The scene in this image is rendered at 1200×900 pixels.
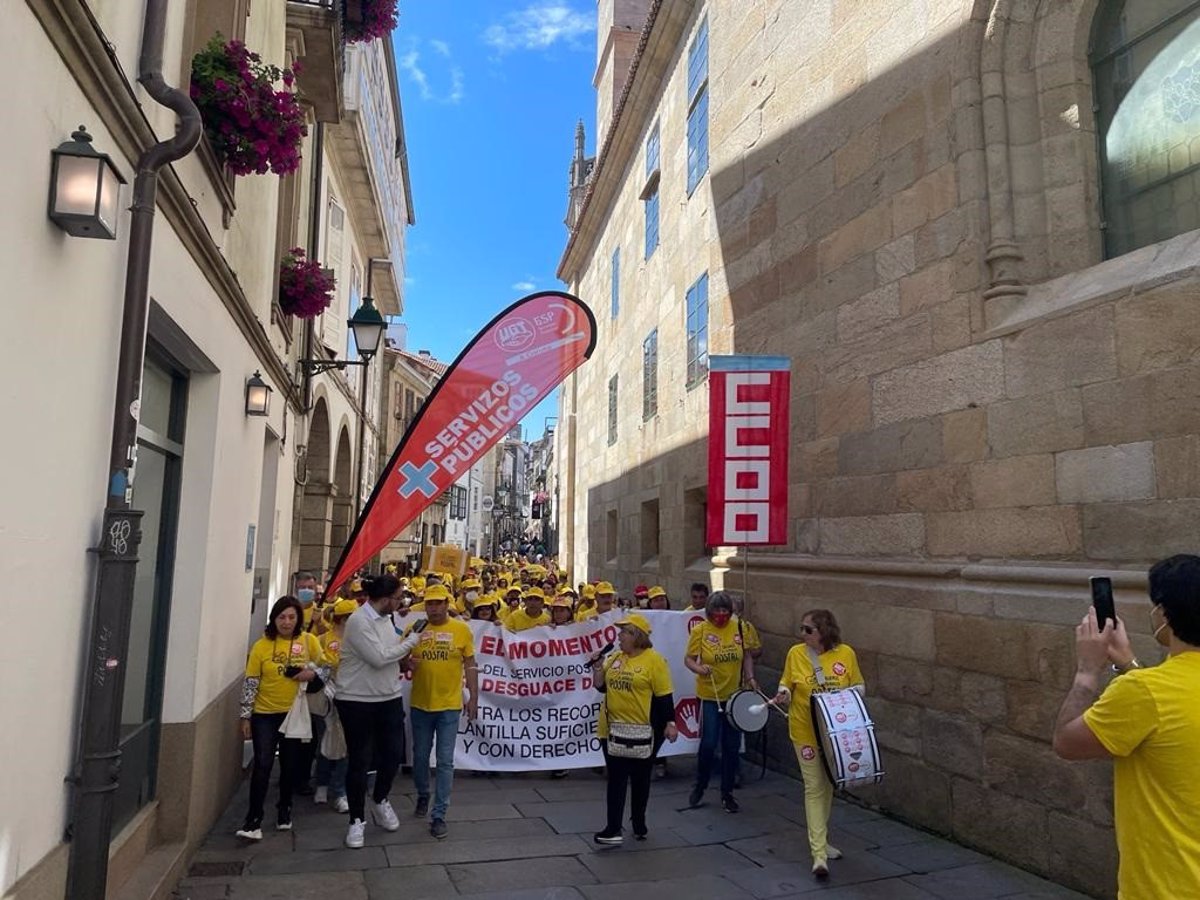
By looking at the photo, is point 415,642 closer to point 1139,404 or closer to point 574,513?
point 1139,404

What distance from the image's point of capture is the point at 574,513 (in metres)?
23.1

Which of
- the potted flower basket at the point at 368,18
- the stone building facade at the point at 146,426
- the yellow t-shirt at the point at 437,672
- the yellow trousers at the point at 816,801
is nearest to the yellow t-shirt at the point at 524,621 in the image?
the yellow t-shirt at the point at 437,672

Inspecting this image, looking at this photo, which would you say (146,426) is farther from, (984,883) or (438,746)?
(984,883)

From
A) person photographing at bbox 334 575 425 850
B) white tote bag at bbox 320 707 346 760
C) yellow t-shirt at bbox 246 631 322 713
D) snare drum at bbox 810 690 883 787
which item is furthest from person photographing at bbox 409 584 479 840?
snare drum at bbox 810 690 883 787

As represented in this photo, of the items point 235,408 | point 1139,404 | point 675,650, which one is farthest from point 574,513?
point 1139,404

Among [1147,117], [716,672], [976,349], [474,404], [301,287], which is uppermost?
[1147,117]

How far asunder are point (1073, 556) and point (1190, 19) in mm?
3376

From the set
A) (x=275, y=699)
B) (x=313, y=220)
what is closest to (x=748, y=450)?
(x=275, y=699)

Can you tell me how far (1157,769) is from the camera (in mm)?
2279

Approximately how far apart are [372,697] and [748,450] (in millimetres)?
3572

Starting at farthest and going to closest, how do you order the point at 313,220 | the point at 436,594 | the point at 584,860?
the point at 313,220
the point at 436,594
the point at 584,860

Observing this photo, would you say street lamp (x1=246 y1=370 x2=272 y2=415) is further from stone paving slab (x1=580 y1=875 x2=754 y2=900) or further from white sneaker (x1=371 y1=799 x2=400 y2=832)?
stone paving slab (x1=580 y1=875 x2=754 y2=900)

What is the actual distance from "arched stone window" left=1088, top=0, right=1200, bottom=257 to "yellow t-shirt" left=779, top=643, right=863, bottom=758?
10.7 feet

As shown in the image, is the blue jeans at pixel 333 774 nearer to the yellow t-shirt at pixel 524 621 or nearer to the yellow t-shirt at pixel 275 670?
the yellow t-shirt at pixel 275 670
